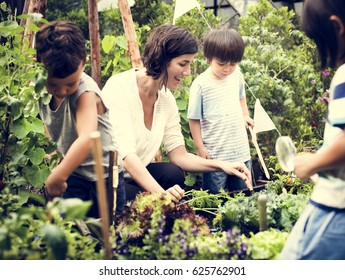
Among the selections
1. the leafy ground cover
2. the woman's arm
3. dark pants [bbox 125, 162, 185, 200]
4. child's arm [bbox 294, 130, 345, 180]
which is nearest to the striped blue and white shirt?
child's arm [bbox 294, 130, 345, 180]

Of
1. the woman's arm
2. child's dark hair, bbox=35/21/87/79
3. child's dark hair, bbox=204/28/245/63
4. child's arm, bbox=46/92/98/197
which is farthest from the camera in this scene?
child's dark hair, bbox=204/28/245/63

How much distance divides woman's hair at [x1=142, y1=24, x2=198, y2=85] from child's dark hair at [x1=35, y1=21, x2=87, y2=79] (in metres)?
0.88

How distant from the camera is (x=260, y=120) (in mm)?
3727

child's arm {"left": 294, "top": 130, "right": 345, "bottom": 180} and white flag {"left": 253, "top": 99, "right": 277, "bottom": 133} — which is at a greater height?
child's arm {"left": 294, "top": 130, "right": 345, "bottom": 180}

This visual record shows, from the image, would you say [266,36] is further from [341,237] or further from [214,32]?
[341,237]

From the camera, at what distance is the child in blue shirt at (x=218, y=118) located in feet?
12.1

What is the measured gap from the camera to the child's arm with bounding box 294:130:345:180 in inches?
66.9

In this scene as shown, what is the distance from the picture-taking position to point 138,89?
327 cm

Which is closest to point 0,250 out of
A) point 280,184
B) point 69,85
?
point 69,85

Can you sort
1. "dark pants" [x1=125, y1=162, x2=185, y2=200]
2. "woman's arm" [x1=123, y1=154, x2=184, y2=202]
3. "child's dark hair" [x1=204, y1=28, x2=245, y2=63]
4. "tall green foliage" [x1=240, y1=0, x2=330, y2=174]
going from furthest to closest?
"tall green foliage" [x1=240, y1=0, x2=330, y2=174]
"child's dark hair" [x1=204, y1=28, x2=245, y2=63]
"dark pants" [x1=125, y1=162, x2=185, y2=200]
"woman's arm" [x1=123, y1=154, x2=184, y2=202]

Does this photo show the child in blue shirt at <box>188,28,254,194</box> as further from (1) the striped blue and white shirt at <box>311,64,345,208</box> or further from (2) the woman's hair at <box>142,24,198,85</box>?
(1) the striped blue and white shirt at <box>311,64,345,208</box>

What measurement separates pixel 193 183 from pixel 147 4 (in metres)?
2.24

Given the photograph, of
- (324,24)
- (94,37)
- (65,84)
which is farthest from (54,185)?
(94,37)

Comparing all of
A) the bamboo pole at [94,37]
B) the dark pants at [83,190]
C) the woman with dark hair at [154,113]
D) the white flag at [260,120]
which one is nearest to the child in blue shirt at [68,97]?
the dark pants at [83,190]
